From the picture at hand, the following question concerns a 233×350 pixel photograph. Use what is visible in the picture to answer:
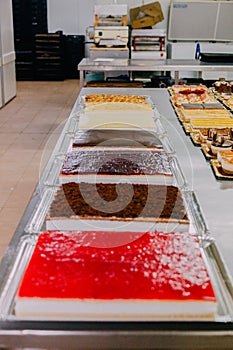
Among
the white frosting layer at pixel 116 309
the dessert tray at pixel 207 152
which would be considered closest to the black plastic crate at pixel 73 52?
the dessert tray at pixel 207 152

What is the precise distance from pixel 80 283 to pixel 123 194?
1.86 ft

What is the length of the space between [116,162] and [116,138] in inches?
21.6

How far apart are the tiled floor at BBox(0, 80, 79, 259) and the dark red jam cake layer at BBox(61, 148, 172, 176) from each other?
0.34m

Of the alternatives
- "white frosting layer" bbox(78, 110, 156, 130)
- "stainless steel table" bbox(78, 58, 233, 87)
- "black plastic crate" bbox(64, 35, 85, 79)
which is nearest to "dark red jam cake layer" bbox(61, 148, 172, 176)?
"white frosting layer" bbox(78, 110, 156, 130)

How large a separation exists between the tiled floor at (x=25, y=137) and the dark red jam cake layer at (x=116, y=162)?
34 centimetres

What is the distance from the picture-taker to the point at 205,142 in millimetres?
2506

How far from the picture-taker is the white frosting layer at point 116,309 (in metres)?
1.10

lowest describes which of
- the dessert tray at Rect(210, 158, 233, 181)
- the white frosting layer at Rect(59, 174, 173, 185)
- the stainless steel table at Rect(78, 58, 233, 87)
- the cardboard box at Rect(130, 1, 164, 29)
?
the stainless steel table at Rect(78, 58, 233, 87)

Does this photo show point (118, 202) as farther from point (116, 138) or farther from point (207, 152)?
point (116, 138)

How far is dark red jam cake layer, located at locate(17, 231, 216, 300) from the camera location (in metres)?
1.11

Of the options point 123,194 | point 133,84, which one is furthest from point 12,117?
point 123,194

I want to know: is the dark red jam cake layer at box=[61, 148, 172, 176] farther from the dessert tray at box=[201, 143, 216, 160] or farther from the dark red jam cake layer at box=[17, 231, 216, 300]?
the dark red jam cake layer at box=[17, 231, 216, 300]

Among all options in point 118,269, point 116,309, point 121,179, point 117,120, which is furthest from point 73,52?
point 116,309

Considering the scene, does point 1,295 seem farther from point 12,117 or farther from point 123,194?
point 12,117
